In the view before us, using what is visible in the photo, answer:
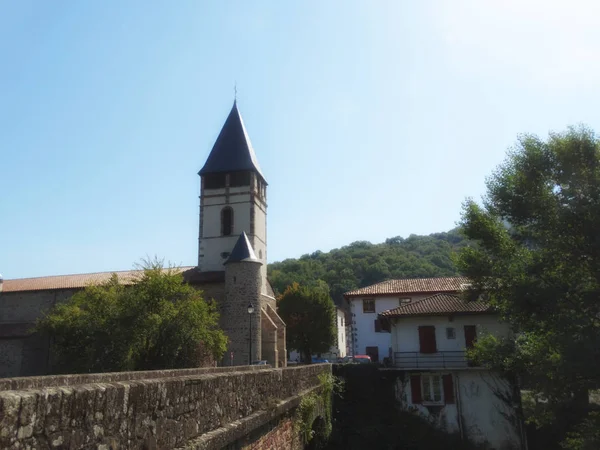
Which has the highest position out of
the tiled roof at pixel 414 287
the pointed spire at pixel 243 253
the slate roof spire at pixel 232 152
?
the slate roof spire at pixel 232 152

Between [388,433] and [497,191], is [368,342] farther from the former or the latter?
[497,191]

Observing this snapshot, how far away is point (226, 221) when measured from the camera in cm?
3469

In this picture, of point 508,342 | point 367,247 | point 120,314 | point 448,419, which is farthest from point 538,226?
point 367,247

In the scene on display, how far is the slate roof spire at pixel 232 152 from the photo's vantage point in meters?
35.4

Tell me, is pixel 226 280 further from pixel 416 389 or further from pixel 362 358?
pixel 416 389

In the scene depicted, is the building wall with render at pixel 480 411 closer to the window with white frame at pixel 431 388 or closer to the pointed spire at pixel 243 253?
the window with white frame at pixel 431 388

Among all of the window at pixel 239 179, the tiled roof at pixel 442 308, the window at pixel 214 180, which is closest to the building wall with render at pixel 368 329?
the tiled roof at pixel 442 308

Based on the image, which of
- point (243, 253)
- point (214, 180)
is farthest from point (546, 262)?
point (214, 180)

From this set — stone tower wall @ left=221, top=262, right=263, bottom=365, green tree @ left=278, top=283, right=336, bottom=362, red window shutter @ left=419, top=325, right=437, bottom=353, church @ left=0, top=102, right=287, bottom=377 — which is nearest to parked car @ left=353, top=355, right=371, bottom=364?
church @ left=0, top=102, right=287, bottom=377

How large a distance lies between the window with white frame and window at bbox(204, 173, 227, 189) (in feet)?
67.0

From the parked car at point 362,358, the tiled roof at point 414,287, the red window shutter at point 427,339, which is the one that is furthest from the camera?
the parked car at point 362,358

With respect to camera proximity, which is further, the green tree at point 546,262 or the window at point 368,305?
the window at point 368,305

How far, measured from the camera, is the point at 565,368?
13.8 m

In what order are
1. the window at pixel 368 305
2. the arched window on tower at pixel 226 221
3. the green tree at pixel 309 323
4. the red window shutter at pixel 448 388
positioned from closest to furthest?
the red window shutter at pixel 448 388 < the arched window on tower at pixel 226 221 < the window at pixel 368 305 < the green tree at pixel 309 323
